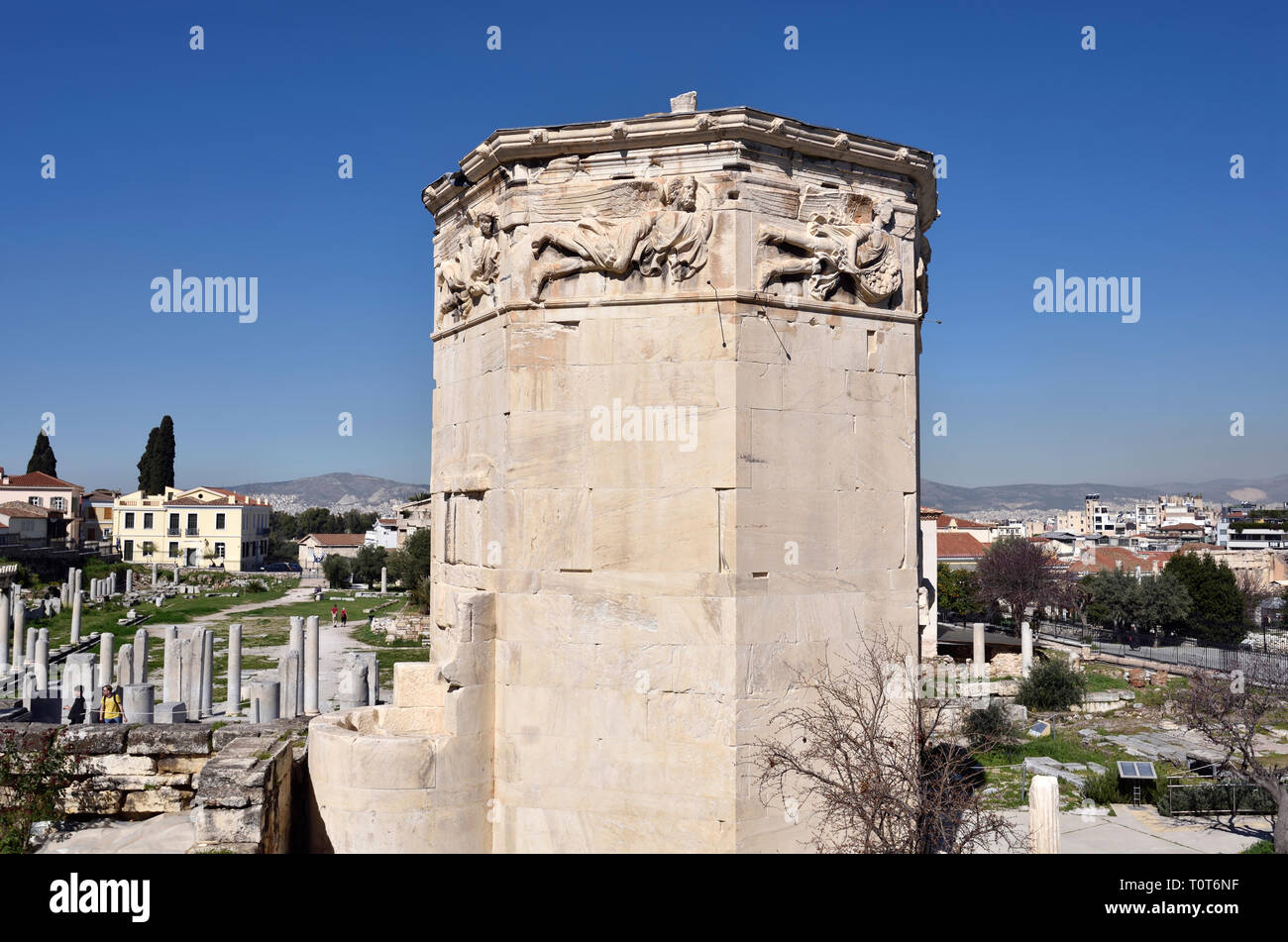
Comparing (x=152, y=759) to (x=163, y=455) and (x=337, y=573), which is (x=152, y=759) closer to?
(x=337, y=573)

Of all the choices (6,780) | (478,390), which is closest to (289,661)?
(6,780)

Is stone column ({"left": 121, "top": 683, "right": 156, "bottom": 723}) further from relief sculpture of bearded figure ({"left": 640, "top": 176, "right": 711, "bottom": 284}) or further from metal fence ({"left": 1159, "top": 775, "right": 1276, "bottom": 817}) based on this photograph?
metal fence ({"left": 1159, "top": 775, "right": 1276, "bottom": 817})

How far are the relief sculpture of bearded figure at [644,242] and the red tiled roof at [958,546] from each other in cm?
6808

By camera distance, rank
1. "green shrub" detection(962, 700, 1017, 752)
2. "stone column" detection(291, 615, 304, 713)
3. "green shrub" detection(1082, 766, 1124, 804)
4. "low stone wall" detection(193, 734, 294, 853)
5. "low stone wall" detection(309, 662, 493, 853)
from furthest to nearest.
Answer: "stone column" detection(291, 615, 304, 713) < "green shrub" detection(962, 700, 1017, 752) < "green shrub" detection(1082, 766, 1124, 804) < "low stone wall" detection(309, 662, 493, 853) < "low stone wall" detection(193, 734, 294, 853)

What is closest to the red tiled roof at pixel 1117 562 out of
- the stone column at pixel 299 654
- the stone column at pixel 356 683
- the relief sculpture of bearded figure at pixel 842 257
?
the stone column at pixel 299 654

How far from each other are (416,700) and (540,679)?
144 cm

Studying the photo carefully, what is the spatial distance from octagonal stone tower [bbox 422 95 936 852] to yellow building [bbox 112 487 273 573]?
81.6 metres

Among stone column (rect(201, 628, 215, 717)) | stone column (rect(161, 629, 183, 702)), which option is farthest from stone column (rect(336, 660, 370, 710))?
stone column (rect(161, 629, 183, 702))

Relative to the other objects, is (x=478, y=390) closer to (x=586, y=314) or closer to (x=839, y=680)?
(x=586, y=314)

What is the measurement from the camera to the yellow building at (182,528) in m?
79.8

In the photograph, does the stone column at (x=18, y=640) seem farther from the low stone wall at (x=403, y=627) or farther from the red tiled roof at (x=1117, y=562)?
the red tiled roof at (x=1117, y=562)

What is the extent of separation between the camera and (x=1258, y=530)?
348ft

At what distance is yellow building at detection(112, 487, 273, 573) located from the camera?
262 ft
